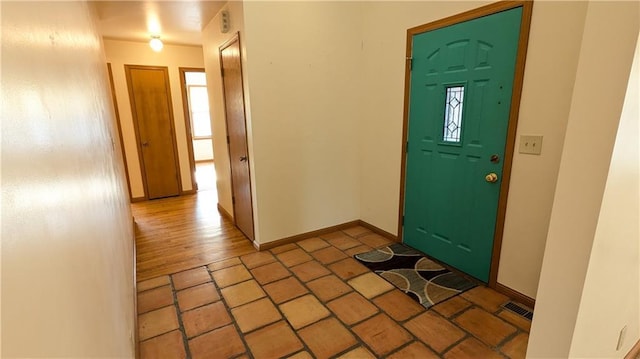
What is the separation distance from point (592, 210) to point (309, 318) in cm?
171

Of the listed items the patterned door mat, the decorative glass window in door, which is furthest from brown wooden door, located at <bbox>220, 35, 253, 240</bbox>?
the decorative glass window in door

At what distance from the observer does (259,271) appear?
2.78 metres

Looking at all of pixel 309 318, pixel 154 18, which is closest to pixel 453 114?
pixel 309 318

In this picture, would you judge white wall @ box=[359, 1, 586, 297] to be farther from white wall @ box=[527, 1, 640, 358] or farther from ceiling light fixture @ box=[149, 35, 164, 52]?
ceiling light fixture @ box=[149, 35, 164, 52]

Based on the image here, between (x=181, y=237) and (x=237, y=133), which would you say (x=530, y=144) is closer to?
(x=237, y=133)

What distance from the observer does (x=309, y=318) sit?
2.14 metres

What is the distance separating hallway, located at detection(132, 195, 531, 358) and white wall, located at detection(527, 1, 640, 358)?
0.66m

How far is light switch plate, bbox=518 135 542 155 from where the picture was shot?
2.02 m

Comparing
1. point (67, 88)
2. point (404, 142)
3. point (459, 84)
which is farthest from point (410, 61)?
point (67, 88)

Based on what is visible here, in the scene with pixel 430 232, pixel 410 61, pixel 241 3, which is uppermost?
pixel 241 3

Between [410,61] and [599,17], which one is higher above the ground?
[410,61]

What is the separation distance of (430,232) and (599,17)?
2168mm

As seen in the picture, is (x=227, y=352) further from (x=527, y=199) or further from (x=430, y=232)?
(x=527, y=199)

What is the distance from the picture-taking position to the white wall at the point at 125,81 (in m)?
4.65
